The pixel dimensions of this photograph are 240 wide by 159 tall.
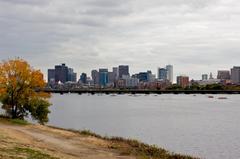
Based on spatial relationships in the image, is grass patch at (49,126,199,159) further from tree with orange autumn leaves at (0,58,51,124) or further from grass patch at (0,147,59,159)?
tree with orange autumn leaves at (0,58,51,124)

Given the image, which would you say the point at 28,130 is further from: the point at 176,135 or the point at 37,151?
the point at 176,135

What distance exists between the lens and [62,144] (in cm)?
3572

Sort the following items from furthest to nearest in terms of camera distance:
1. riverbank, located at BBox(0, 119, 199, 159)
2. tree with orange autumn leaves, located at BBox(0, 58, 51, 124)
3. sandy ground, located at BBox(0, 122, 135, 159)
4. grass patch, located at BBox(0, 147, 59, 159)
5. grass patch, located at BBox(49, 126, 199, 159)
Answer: tree with orange autumn leaves, located at BBox(0, 58, 51, 124)
grass patch, located at BBox(49, 126, 199, 159)
sandy ground, located at BBox(0, 122, 135, 159)
riverbank, located at BBox(0, 119, 199, 159)
grass patch, located at BBox(0, 147, 59, 159)

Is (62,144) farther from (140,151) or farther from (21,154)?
(21,154)

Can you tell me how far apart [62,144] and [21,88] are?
3231 centimetres

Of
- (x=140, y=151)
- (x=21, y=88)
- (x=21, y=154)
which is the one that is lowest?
(x=140, y=151)

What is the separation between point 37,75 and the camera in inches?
2598

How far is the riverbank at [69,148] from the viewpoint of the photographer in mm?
28266

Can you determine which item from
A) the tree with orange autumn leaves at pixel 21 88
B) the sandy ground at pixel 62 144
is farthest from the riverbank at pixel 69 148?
the tree with orange autumn leaves at pixel 21 88

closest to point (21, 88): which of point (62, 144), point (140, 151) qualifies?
point (62, 144)

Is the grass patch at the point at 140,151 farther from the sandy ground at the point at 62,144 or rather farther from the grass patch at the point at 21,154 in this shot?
the grass patch at the point at 21,154

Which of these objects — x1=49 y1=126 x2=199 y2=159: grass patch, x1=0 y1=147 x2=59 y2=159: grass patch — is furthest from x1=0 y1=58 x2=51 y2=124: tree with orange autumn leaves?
x1=0 y1=147 x2=59 y2=159: grass patch

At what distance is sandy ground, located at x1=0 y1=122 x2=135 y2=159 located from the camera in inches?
1206

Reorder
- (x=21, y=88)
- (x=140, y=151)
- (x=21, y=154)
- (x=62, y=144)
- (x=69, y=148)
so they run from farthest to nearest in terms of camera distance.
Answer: (x=21, y=88) → (x=62, y=144) → (x=140, y=151) → (x=69, y=148) → (x=21, y=154)
